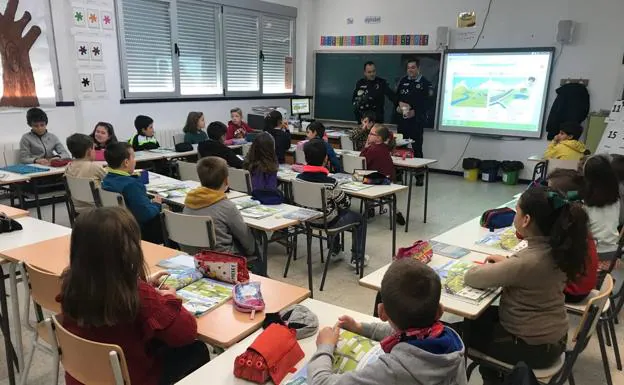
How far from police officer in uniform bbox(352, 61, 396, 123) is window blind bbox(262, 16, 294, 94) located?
5.75ft

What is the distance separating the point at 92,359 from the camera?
4.54 ft

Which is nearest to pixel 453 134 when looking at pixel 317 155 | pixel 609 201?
pixel 317 155

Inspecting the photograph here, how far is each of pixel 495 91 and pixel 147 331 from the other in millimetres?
7349

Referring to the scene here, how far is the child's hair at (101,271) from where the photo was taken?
134 cm

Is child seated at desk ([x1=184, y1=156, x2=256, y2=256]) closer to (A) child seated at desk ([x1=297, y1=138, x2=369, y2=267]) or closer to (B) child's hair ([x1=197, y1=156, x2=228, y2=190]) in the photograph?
(B) child's hair ([x1=197, y1=156, x2=228, y2=190])

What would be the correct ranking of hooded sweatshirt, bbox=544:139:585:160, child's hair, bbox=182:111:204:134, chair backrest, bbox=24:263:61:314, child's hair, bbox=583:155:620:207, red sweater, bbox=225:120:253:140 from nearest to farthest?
chair backrest, bbox=24:263:61:314 < child's hair, bbox=583:155:620:207 < hooded sweatshirt, bbox=544:139:585:160 < child's hair, bbox=182:111:204:134 < red sweater, bbox=225:120:253:140

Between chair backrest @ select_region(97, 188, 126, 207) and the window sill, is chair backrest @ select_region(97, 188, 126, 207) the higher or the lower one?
the lower one

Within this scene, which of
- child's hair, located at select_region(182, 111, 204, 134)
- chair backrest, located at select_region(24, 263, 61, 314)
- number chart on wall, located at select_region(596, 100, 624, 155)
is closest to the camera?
chair backrest, located at select_region(24, 263, 61, 314)

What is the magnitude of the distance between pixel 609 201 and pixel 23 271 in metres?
3.10

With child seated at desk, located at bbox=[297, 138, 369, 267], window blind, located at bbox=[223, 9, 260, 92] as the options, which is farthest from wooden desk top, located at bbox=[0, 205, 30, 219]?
window blind, located at bbox=[223, 9, 260, 92]

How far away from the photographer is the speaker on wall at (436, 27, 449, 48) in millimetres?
7676

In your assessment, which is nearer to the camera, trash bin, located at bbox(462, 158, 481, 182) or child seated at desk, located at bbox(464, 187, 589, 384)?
child seated at desk, located at bbox(464, 187, 589, 384)

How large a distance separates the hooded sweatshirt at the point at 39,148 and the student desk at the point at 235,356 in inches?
176

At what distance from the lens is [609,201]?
8.96ft
